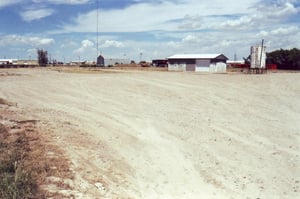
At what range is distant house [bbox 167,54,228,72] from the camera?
71.1 m

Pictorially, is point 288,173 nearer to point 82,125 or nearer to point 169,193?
point 169,193

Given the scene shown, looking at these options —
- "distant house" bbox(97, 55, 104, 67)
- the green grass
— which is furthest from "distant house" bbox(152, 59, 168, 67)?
the green grass

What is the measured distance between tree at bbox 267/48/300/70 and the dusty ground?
232 ft

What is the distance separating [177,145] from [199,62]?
6299 cm

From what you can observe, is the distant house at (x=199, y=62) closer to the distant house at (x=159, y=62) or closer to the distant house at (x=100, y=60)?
the distant house at (x=159, y=62)

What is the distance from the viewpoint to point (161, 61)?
105312mm

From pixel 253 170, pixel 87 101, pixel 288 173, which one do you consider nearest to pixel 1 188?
pixel 253 170

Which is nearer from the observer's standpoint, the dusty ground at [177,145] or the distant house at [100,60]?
the dusty ground at [177,145]

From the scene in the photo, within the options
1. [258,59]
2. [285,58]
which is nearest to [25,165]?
[258,59]

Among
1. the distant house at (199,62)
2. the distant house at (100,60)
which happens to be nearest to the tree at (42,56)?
the distant house at (100,60)

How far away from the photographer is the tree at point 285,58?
3344 inches

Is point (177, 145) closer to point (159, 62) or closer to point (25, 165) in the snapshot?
point (25, 165)

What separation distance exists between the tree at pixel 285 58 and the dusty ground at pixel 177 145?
70.6m

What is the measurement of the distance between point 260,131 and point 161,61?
94.0 meters
